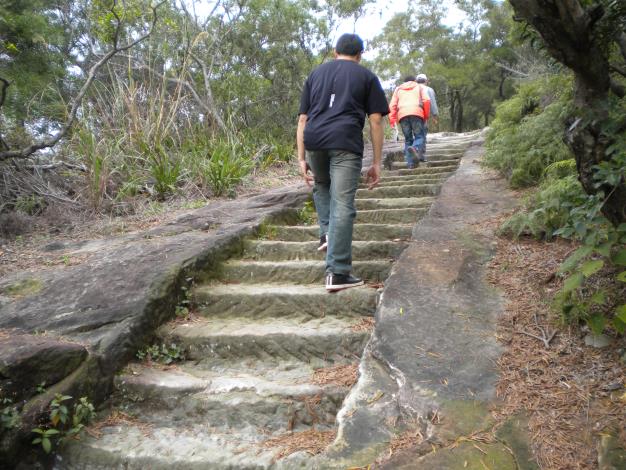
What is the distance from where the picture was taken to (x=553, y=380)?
1891 mm

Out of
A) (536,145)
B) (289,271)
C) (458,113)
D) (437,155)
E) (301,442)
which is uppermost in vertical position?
(458,113)

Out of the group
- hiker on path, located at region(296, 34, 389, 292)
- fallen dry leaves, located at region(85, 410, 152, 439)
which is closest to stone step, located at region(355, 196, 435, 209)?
hiker on path, located at region(296, 34, 389, 292)

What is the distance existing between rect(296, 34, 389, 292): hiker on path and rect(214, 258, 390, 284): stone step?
224 millimetres

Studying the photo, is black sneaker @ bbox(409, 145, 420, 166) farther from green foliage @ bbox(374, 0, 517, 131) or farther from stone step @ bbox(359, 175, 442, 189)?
green foliage @ bbox(374, 0, 517, 131)

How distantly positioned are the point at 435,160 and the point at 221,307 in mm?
5421

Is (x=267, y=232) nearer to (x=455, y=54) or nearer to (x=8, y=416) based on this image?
(x=8, y=416)

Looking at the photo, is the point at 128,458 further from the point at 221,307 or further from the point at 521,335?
the point at 521,335

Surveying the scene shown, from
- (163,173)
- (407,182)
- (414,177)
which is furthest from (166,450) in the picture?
(414,177)

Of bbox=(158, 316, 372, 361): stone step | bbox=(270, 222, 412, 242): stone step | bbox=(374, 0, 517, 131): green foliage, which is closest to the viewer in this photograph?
bbox=(158, 316, 372, 361): stone step

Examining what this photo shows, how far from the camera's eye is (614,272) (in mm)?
2256

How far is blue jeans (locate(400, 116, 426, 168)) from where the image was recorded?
6.72 meters

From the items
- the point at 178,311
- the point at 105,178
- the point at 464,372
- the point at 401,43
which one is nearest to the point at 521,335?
the point at 464,372

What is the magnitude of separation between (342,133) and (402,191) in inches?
97.0

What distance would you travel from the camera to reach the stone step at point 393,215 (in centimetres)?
424
